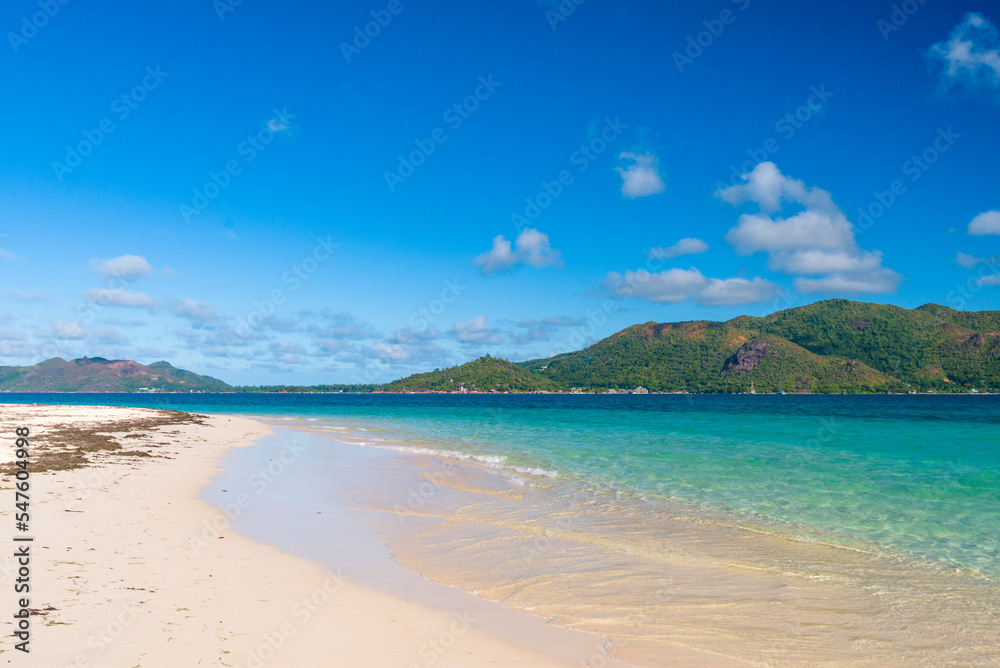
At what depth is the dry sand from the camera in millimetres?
5250

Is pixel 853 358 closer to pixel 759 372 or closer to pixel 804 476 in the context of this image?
pixel 759 372

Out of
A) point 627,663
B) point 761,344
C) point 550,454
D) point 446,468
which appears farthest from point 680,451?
point 761,344

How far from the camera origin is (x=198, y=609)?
20.7 feet

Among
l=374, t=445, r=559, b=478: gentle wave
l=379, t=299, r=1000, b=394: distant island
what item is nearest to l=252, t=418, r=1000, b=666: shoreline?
l=374, t=445, r=559, b=478: gentle wave

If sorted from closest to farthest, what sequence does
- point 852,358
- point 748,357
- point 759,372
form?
point 852,358, point 759,372, point 748,357

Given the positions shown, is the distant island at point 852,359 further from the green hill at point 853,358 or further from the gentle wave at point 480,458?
the gentle wave at point 480,458

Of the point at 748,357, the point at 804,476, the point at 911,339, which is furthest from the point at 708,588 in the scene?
the point at 911,339

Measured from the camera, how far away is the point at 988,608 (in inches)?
303

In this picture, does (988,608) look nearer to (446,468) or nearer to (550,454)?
(446,468)

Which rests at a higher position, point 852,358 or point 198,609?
point 852,358

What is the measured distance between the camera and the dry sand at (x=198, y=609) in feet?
17.2

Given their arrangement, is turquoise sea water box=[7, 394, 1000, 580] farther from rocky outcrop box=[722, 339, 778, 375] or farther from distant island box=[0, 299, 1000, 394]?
rocky outcrop box=[722, 339, 778, 375]

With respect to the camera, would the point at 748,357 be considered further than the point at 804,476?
Yes

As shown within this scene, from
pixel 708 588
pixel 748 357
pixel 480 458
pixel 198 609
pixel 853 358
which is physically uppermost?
pixel 748 357
